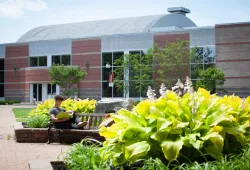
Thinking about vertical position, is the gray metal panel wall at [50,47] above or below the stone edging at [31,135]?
above

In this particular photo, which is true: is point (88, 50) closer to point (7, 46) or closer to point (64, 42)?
point (64, 42)

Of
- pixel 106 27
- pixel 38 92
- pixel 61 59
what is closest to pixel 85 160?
pixel 61 59

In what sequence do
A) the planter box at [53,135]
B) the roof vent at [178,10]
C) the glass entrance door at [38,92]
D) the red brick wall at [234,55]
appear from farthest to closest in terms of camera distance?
the roof vent at [178,10] < the glass entrance door at [38,92] < the red brick wall at [234,55] < the planter box at [53,135]

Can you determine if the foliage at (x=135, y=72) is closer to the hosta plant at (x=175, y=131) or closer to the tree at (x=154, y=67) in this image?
the tree at (x=154, y=67)

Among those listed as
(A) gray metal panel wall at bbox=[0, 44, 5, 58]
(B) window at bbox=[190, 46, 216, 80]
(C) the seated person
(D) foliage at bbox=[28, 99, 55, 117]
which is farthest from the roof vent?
(C) the seated person

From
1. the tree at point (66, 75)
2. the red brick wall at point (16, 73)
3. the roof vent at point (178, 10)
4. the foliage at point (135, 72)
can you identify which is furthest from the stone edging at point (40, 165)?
the roof vent at point (178, 10)

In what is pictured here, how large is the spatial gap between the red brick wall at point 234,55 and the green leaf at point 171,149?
128 feet

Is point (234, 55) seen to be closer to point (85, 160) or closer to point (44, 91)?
point (44, 91)

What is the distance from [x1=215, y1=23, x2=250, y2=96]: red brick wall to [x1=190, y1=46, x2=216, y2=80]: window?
0.65 metres

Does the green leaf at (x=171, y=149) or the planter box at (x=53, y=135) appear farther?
the planter box at (x=53, y=135)

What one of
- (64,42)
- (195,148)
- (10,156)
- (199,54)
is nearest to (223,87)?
(199,54)

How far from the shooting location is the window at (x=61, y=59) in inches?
2137

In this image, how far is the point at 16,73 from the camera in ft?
195

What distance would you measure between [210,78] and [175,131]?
3789 cm
